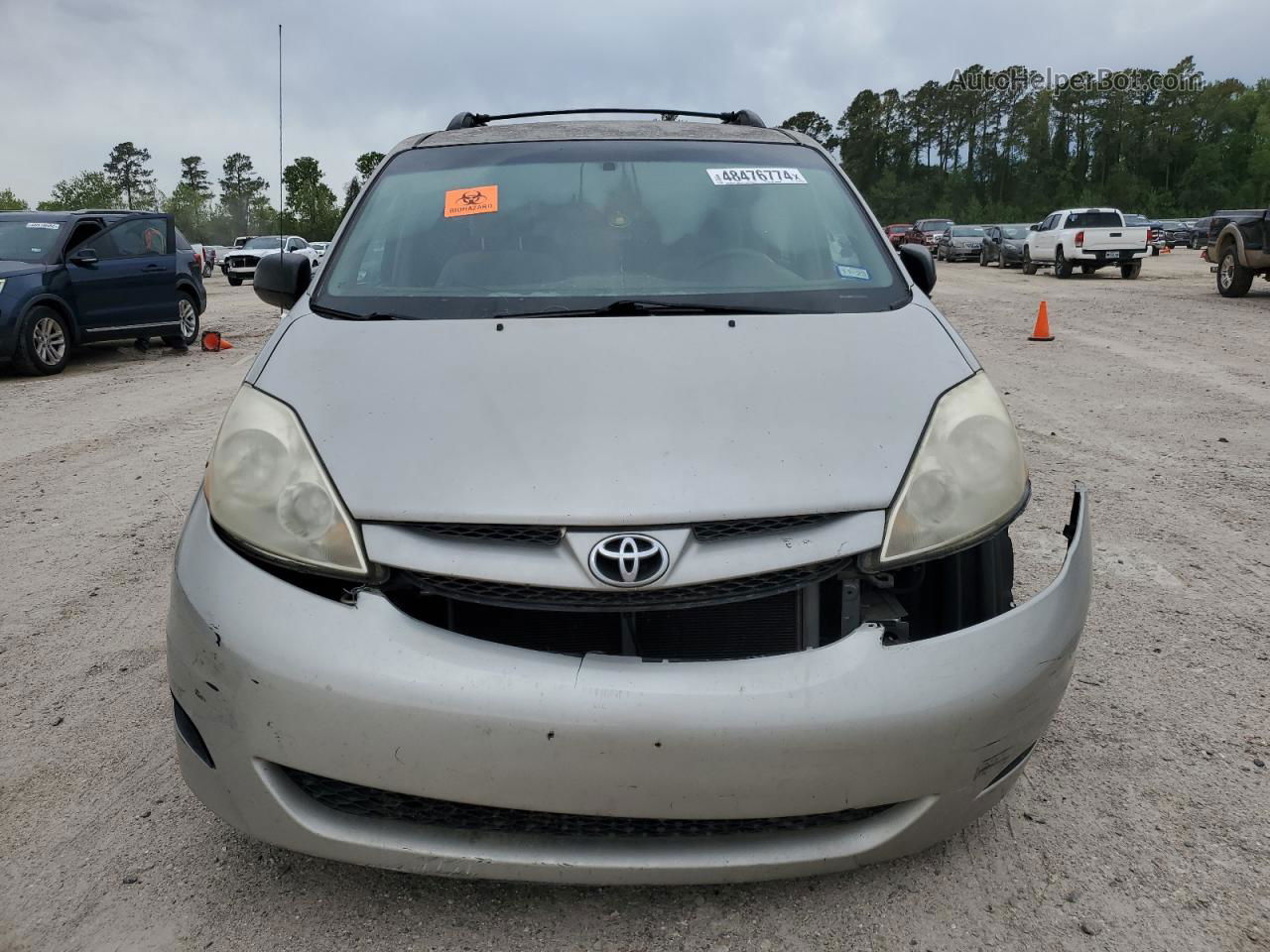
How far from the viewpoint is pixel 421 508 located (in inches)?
78.5

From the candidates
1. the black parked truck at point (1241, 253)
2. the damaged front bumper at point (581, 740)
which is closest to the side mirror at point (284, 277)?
the damaged front bumper at point (581, 740)

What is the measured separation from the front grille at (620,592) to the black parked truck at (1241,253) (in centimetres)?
1640

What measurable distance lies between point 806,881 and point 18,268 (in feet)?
36.6

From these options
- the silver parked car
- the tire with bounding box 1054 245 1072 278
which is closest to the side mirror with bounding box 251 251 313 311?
the silver parked car

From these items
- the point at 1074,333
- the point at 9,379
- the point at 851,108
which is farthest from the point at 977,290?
the point at 851,108

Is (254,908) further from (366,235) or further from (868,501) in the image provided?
(366,235)

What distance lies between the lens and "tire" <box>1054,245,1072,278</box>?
2550cm

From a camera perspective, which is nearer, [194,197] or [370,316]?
[370,316]

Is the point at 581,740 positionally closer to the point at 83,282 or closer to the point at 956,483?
the point at 956,483

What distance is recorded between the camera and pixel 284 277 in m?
3.28

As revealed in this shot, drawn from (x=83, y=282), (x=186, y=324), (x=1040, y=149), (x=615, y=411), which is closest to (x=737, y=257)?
(x=615, y=411)

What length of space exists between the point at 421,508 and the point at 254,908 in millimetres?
915

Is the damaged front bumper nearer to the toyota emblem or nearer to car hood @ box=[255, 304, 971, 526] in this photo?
the toyota emblem

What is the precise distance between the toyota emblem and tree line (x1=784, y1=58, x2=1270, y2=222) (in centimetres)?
9297
